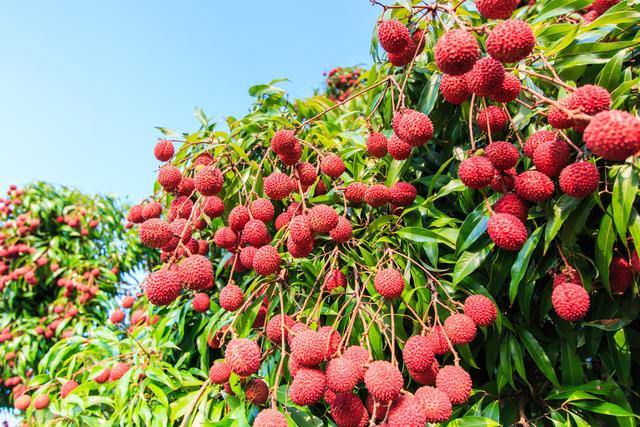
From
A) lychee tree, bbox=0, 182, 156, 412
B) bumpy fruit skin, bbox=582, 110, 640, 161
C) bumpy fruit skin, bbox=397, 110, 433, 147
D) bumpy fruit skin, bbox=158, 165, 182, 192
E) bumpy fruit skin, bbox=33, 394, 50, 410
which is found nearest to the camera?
bumpy fruit skin, bbox=582, 110, 640, 161

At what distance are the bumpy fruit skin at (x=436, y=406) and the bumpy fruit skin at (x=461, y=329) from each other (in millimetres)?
133

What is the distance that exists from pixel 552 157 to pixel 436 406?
1.91ft

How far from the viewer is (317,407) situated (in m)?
1.36

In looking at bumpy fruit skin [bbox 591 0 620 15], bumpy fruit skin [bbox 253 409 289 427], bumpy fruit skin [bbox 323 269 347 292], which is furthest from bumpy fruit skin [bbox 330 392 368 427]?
bumpy fruit skin [bbox 591 0 620 15]

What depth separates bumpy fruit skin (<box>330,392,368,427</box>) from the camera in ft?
3.08

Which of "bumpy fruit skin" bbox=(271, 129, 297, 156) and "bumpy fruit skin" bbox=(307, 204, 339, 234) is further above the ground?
"bumpy fruit skin" bbox=(271, 129, 297, 156)

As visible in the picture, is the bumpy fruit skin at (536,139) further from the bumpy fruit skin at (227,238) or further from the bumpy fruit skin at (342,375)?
the bumpy fruit skin at (227,238)

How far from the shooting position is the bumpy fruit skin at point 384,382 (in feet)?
2.85

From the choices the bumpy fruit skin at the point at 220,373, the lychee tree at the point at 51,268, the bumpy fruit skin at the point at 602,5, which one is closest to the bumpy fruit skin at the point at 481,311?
the bumpy fruit skin at the point at 220,373

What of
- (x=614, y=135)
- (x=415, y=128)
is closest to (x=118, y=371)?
(x=415, y=128)

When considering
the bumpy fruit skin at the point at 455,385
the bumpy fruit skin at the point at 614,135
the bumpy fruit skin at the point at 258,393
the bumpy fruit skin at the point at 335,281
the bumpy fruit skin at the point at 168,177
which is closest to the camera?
the bumpy fruit skin at the point at 614,135

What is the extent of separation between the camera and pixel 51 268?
436 centimetres

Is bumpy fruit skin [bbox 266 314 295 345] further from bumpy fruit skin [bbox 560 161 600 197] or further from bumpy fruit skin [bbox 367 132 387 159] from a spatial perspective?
bumpy fruit skin [bbox 560 161 600 197]

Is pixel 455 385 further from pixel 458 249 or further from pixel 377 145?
pixel 377 145
